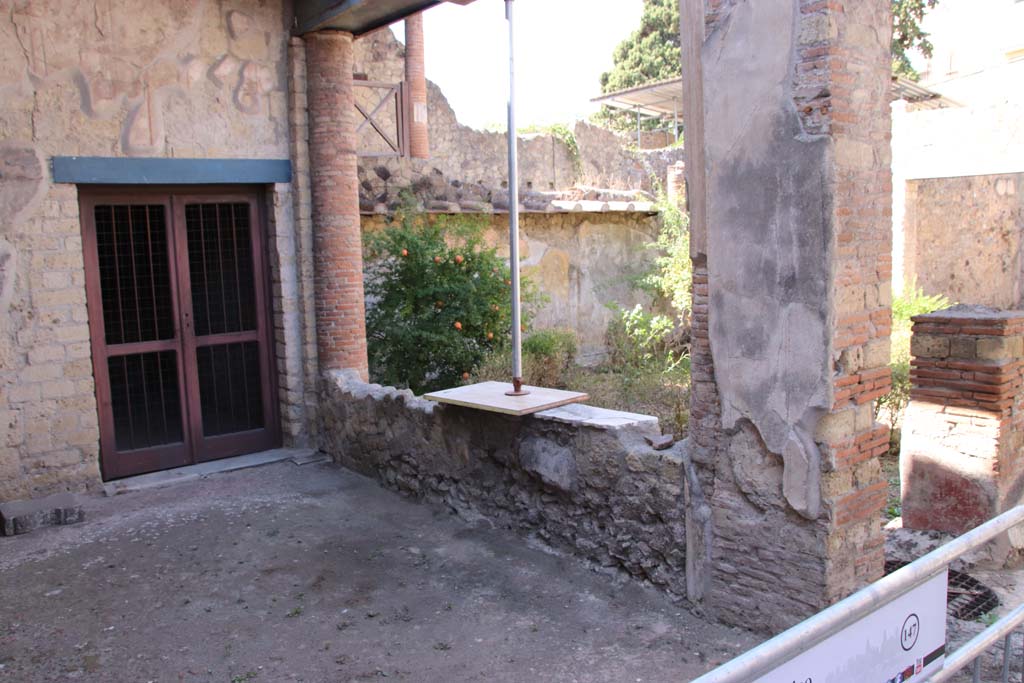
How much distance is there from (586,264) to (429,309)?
175 inches

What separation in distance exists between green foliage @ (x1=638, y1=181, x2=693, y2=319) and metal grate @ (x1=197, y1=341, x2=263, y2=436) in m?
6.13

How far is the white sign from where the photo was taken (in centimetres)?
178

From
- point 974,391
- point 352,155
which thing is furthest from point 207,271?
point 974,391

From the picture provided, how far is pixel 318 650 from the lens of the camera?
3.93 m

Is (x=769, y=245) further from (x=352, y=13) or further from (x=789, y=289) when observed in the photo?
(x=352, y=13)

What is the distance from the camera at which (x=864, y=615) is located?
74.9 inches

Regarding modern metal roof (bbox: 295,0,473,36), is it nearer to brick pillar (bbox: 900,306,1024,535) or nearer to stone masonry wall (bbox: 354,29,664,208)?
stone masonry wall (bbox: 354,29,664,208)

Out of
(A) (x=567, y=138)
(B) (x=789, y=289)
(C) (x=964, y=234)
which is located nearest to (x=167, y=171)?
(B) (x=789, y=289)

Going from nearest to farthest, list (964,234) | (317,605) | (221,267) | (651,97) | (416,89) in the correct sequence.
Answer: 1. (317,605)
2. (221,267)
3. (416,89)
4. (964,234)
5. (651,97)

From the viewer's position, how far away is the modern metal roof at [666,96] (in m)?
18.6

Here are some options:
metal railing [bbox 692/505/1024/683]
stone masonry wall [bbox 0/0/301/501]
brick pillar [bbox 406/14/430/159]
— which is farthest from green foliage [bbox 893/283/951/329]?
metal railing [bbox 692/505/1024/683]

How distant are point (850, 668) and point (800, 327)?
199cm

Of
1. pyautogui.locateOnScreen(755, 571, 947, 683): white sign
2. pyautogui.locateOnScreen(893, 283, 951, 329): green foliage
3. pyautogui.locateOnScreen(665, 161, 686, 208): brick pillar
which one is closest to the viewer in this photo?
pyautogui.locateOnScreen(755, 571, 947, 683): white sign

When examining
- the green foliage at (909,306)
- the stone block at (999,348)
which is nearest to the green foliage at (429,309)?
the stone block at (999,348)
